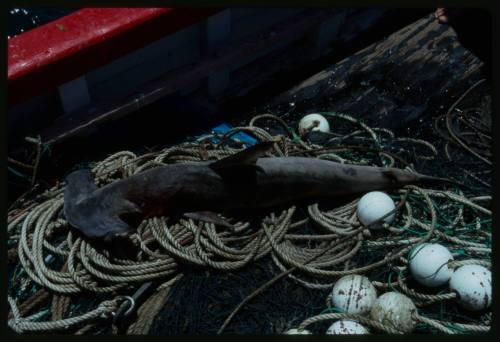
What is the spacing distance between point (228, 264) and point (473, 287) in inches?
60.2

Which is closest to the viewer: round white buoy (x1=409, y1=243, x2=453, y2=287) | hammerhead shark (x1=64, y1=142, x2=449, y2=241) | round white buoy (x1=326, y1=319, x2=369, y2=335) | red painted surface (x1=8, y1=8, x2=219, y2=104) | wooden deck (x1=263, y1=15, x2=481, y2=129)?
round white buoy (x1=326, y1=319, x2=369, y2=335)

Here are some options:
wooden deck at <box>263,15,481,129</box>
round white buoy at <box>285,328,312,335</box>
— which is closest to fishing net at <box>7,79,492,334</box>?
round white buoy at <box>285,328,312,335</box>

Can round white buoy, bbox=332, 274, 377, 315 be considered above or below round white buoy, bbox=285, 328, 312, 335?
above

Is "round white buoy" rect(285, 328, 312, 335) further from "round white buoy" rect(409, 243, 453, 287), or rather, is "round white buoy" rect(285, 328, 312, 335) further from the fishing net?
"round white buoy" rect(409, 243, 453, 287)

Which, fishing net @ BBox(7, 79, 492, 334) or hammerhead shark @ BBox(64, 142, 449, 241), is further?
hammerhead shark @ BBox(64, 142, 449, 241)

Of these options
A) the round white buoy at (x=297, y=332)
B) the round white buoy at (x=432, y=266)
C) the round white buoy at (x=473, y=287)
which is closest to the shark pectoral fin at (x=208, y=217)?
the round white buoy at (x=297, y=332)

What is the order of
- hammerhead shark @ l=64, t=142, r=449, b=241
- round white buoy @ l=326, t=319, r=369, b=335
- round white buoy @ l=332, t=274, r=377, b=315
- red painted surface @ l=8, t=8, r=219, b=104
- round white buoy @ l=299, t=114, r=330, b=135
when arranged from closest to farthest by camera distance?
1. round white buoy @ l=326, t=319, r=369, b=335
2. round white buoy @ l=332, t=274, r=377, b=315
3. hammerhead shark @ l=64, t=142, r=449, b=241
4. red painted surface @ l=8, t=8, r=219, b=104
5. round white buoy @ l=299, t=114, r=330, b=135

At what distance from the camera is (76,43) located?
4000 millimetres

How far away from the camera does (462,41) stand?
19.3 ft

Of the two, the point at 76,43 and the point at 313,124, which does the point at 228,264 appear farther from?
the point at 76,43

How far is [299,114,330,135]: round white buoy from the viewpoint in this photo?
4.82 meters

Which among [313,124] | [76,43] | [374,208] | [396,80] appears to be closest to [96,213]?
[76,43]

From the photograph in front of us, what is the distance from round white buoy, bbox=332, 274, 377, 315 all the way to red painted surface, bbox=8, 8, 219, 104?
231 centimetres

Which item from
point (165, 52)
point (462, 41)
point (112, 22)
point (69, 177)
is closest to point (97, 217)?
point (69, 177)
